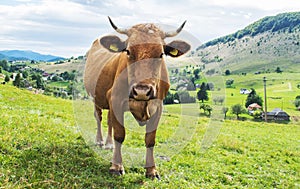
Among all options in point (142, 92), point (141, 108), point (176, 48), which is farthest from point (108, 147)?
point (142, 92)

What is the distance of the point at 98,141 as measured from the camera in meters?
10.3

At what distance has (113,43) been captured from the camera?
7.63 meters

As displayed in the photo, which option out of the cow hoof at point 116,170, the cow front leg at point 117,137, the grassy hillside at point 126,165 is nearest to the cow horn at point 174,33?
the grassy hillside at point 126,165

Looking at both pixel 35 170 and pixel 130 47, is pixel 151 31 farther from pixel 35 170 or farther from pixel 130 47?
pixel 35 170

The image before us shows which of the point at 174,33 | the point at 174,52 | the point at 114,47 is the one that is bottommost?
the point at 174,52

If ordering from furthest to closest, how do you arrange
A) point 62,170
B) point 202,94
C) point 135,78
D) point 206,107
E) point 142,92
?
point 206,107, point 202,94, point 62,170, point 135,78, point 142,92

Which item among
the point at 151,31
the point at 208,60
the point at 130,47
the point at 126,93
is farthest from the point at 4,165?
the point at 208,60

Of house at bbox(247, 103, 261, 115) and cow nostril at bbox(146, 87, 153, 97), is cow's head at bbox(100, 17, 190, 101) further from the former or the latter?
house at bbox(247, 103, 261, 115)

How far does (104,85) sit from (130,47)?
236 centimetres

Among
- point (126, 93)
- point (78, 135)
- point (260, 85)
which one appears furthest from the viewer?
point (260, 85)

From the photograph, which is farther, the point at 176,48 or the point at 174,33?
the point at 176,48

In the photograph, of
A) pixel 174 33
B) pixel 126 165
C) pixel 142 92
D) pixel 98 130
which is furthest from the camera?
pixel 98 130

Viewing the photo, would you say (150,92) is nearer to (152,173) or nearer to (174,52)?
(174,52)

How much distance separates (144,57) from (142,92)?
84 cm
